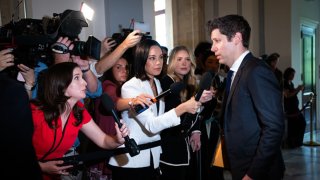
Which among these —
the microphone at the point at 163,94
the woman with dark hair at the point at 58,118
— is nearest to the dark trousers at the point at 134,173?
the woman with dark hair at the point at 58,118

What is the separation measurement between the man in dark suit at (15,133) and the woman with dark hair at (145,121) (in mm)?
1124

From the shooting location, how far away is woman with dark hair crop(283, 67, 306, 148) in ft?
19.8

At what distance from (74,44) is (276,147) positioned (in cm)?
145

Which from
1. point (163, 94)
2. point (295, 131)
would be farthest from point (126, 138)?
point (295, 131)

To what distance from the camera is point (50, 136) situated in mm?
1789

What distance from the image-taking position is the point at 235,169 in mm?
1824

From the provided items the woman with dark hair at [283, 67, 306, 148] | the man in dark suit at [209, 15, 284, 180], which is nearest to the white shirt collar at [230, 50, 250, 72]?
the man in dark suit at [209, 15, 284, 180]

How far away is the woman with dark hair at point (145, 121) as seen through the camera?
1.99 meters

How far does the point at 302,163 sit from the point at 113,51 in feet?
13.0

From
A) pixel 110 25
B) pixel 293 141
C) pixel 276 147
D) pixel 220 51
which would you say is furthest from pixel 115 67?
pixel 293 141

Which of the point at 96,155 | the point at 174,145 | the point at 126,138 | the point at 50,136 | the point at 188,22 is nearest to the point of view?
the point at 126,138

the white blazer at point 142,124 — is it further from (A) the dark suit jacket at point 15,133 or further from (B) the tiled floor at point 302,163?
(B) the tiled floor at point 302,163

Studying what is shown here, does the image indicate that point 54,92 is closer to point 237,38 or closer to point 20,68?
point 20,68

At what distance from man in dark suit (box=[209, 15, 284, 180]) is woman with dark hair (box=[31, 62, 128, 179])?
67cm
